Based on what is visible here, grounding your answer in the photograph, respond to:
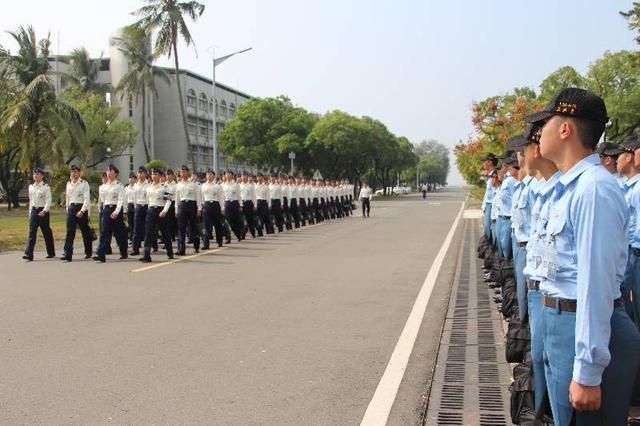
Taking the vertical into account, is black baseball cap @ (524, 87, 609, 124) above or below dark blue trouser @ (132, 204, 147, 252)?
above

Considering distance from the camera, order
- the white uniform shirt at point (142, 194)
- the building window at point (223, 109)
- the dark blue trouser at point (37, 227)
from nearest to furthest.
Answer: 1. the dark blue trouser at point (37, 227)
2. the white uniform shirt at point (142, 194)
3. the building window at point (223, 109)

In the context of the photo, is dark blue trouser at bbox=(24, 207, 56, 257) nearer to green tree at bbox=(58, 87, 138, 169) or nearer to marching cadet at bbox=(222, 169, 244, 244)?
marching cadet at bbox=(222, 169, 244, 244)

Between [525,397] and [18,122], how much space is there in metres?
28.3

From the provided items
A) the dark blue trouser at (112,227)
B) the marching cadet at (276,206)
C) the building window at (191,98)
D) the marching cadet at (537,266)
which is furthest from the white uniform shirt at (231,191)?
the building window at (191,98)

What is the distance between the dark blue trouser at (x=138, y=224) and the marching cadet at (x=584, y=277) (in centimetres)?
1260

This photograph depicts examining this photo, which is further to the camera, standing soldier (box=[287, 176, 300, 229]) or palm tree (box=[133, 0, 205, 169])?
palm tree (box=[133, 0, 205, 169])

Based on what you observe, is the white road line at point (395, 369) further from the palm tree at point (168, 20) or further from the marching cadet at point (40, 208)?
the palm tree at point (168, 20)

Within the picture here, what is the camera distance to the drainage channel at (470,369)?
4.73 m

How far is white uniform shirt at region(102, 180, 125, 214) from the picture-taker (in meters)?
14.2

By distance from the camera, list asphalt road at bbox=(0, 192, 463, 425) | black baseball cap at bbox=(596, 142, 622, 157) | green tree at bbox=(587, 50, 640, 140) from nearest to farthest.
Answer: asphalt road at bbox=(0, 192, 463, 425)
black baseball cap at bbox=(596, 142, 622, 157)
green tree at bbox=(587, 50, 640, 140)

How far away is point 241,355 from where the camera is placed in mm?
6176

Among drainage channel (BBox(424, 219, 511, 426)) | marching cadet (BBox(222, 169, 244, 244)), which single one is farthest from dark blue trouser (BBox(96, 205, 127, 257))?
drainage channel (BBox(424, 219, 511, 426))

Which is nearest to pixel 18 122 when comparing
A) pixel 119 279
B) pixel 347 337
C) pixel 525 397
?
pixel 119 279

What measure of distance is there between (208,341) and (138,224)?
8.63m
